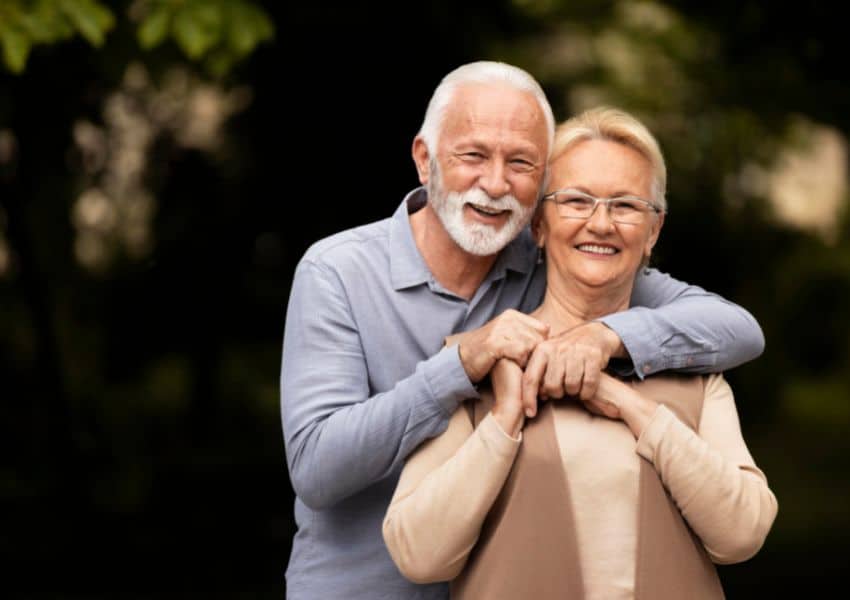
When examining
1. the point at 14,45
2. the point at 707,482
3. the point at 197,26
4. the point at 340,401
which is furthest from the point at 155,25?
the point at 707,482

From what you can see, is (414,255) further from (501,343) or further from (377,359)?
(501,343)

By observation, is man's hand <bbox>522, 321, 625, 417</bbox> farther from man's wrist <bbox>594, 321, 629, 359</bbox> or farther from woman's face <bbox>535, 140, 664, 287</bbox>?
woman's face <bbox>535, 140, 664, 287</bbox>

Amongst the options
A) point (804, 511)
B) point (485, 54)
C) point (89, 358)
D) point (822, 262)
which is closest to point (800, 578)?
point (804, 511)

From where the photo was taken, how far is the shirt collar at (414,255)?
2.82m

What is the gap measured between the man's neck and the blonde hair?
0.30m

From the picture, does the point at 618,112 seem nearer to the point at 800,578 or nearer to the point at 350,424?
the point at 350,424

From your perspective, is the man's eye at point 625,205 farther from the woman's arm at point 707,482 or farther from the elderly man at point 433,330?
the woman's arm at point 707,482

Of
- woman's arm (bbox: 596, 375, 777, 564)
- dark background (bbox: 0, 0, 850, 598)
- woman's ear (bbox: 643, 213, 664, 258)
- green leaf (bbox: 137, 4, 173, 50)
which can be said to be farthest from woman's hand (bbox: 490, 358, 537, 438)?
dark background (bbox: 0, 0, 850, 598)

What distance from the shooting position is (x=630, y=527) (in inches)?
98.3

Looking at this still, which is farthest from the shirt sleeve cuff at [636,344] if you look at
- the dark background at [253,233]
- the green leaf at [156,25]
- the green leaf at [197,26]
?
the dark background at [253,233]

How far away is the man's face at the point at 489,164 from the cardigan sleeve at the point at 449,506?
0.45 m

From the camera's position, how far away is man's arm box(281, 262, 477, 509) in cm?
251

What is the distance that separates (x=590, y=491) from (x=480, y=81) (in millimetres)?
855

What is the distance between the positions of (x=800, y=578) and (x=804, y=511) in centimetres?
200
